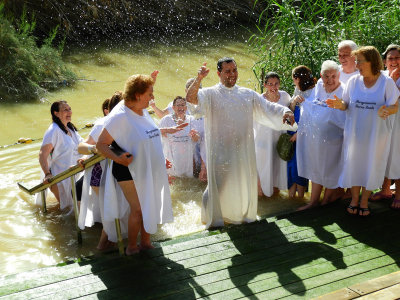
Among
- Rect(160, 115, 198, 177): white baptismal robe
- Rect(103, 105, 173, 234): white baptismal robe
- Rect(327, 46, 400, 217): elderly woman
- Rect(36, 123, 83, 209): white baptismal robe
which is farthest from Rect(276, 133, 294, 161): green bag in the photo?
Rect(36, 123, 83, 209): white baptismal robe

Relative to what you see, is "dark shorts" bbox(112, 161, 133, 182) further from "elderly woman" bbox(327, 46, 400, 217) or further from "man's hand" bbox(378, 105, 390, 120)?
"man's hand" bbox(378, 105, 390, 120)

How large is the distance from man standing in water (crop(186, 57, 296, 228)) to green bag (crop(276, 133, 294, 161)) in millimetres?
801

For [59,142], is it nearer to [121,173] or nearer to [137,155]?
[121,173]

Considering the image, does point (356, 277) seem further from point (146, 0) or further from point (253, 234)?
point (146, 0)

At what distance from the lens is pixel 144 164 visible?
4777 millimetres

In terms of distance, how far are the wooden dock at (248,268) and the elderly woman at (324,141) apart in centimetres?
81

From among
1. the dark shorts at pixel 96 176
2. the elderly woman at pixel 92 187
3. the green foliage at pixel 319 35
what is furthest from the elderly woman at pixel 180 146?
the dark shorts at pixel 96 176

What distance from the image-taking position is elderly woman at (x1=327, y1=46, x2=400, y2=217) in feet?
18.1

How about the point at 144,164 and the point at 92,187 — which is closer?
the point at 144,164

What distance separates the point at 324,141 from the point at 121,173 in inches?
Result: 94.6

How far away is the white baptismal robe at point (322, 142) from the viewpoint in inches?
240

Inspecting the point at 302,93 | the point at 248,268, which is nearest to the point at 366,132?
the point at 302,93

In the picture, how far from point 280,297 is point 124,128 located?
5.82 feet

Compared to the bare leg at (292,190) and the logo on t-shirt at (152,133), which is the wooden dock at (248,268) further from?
the bare leg at (292,190)
